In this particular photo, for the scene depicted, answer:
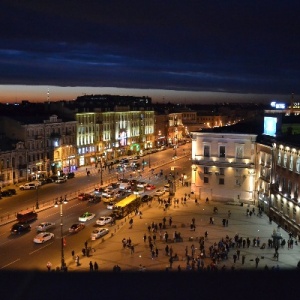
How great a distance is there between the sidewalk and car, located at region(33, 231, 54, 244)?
10.6 ft

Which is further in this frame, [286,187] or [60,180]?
[60,180]

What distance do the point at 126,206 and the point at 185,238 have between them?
919 cm

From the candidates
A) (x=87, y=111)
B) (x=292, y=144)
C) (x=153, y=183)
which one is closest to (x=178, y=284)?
(x=292, y=144)

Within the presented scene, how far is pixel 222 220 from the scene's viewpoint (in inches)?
1548

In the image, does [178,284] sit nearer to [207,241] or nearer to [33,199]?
[207,241]

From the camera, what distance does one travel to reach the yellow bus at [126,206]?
132 feet

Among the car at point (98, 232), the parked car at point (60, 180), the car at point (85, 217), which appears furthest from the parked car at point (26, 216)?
the parked car at point (60, 180)

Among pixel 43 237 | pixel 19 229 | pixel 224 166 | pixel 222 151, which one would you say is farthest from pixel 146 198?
pixel 43 237

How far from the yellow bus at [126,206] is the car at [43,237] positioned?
8329mm

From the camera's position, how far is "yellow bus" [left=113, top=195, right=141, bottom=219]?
132 ft

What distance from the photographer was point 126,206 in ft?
137

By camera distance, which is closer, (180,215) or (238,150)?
(180,215)

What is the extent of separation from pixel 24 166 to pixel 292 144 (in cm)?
3272

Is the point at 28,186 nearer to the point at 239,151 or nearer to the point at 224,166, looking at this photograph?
the point at 224,166
